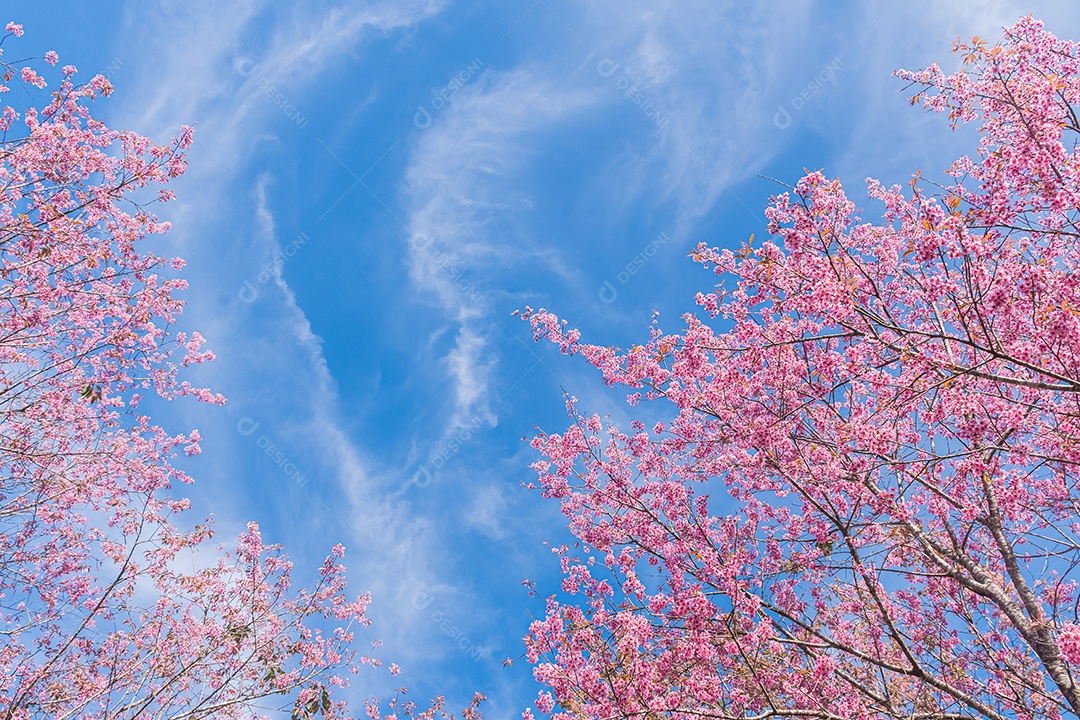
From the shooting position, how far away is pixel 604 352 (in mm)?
10086

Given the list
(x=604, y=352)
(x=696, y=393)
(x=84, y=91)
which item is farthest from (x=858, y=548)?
(x=84, y=91)

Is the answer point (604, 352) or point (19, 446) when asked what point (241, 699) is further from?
point (604, 352)

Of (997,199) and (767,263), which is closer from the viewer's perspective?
(997,199)

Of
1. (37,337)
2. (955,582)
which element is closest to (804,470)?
(955,582)

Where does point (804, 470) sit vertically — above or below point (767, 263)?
below

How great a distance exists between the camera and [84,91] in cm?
838

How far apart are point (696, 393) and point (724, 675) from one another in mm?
3668

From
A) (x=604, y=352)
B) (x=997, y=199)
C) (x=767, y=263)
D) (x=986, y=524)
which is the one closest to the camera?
(x=997, y=199)

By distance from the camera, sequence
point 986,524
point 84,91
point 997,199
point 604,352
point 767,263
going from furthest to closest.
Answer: point 604,352 → point 84,91 → point 986,524 → point 767,263 → point 997,199

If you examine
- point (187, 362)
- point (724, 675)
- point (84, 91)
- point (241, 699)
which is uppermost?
point (84, 91)

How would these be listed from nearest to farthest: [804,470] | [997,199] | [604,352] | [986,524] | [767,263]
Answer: [997,199] < [767,263] < [804,470] < [986,524] < [604,352]

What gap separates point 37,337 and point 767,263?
8.38 metres

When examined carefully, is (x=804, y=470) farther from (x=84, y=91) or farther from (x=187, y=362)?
(x=84, y=91)

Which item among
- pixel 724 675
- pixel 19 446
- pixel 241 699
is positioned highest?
pixel 19 446
